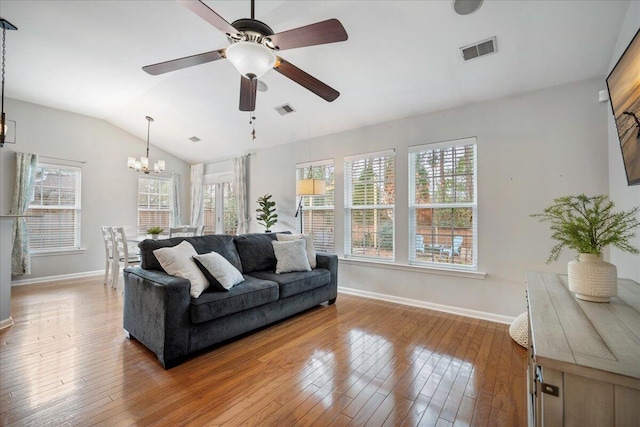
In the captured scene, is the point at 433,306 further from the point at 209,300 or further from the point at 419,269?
the point at 209,300

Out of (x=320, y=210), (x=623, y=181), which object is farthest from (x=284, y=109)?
(x=623, y=181)

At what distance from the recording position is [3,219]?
2.94 metres

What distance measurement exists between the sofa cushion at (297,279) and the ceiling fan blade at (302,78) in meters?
1.99

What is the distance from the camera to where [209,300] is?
7.97ft

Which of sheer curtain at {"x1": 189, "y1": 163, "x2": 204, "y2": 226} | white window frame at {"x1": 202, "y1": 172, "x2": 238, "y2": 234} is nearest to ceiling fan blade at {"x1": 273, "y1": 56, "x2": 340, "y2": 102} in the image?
white window frame at {"x1": 202, "y1": 172, "x2": 238, "y2": 234}

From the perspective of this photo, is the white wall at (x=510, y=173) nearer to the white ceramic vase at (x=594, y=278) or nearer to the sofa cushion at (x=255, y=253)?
the sofa cushion at (x=255, y=253)

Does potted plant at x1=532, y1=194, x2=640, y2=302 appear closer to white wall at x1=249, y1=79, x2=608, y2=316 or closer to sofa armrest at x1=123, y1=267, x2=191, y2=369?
white wall at x1=249, y1=79, x2=608, y2=316

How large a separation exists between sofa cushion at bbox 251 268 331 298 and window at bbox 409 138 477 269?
1.29 meters

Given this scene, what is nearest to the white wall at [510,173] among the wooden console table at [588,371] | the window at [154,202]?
the wooden console table at [588,371]

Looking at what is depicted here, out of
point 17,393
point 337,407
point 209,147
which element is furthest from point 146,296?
point 209,147

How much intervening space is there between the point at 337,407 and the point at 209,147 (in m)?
5.62

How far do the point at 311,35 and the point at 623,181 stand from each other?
9.00ft

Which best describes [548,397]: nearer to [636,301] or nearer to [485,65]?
[636,301]

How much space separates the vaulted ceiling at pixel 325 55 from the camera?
7.92 feet
